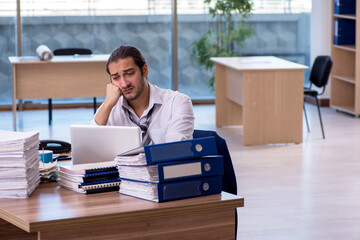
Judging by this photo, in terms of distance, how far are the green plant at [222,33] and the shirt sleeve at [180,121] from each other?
21.0 ft

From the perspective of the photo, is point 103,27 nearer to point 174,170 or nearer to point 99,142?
point 99,142

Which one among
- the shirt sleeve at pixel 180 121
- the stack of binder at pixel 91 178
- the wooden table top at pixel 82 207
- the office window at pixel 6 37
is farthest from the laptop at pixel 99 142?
the office window at pixel 6 37

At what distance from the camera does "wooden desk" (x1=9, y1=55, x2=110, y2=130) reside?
23.8 feet

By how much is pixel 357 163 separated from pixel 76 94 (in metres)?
3.27

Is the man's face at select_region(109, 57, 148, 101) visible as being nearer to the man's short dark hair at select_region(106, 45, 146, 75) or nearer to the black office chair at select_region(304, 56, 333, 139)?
the man's short dark hair at select_region(106, 45, 146, 75)

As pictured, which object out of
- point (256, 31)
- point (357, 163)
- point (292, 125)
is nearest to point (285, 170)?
point (357, 163)

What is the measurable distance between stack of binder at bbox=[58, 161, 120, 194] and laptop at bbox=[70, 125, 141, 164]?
4.7 inches

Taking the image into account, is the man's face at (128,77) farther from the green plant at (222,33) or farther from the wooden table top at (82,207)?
the green plant at (222,33)

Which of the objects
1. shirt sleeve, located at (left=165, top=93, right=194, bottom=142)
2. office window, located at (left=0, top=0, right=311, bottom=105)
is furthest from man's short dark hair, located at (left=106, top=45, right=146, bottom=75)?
office window, located at (left=0, top=0, right=311, bottom=105)

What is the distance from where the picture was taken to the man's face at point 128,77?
301 centimetres

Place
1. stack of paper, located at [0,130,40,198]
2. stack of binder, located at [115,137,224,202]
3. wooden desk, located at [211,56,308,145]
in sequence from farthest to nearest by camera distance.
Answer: wooden desk, located at [211,56,308,145], stack of paper, located at [0,130,40,198], stack of binder, located at [115,137,224,202]

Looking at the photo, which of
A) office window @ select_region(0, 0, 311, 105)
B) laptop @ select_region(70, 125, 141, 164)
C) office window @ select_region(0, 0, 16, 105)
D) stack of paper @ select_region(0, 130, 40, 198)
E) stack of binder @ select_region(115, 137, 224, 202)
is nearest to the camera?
stack of binder @ select_region(115, 137, 224, 202)

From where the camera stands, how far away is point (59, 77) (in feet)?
24.2

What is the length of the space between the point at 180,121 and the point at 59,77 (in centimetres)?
469
